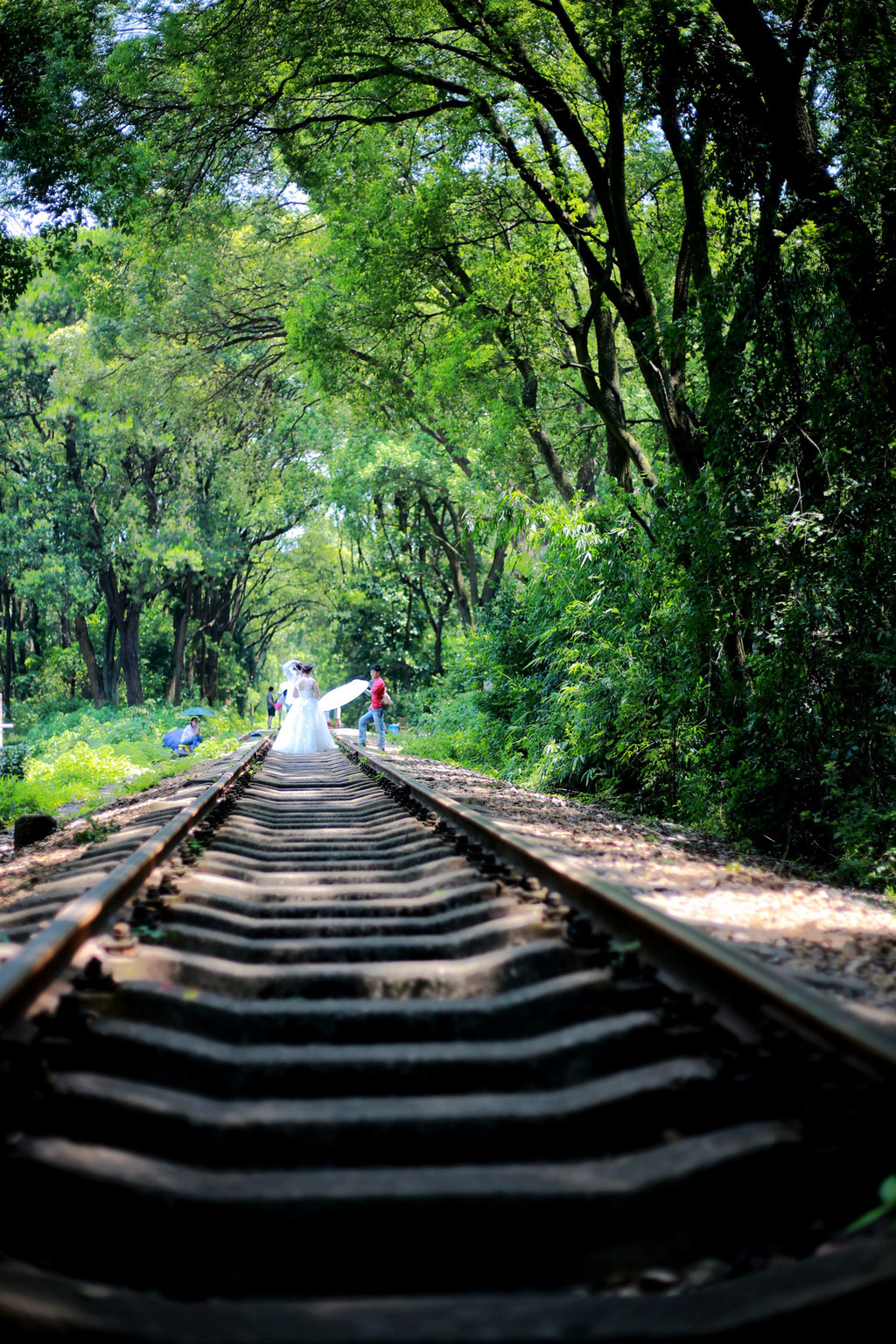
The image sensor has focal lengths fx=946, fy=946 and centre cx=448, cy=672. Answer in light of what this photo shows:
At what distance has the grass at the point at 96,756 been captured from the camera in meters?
12.5

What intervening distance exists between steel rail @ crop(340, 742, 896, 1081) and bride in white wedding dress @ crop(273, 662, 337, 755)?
14665 millimetres

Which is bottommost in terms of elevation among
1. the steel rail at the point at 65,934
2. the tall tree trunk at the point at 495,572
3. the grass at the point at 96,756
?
the grass at the point at 96,756

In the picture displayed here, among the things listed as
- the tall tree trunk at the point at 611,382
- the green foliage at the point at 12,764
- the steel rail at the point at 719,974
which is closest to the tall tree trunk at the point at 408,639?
the green foliage at the point at 12,764

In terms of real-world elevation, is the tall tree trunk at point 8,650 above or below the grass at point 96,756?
above

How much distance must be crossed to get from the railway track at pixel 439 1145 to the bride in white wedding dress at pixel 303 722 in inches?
609

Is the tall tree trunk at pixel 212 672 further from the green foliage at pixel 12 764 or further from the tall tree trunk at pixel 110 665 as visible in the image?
the green foliage at pixel 12 764

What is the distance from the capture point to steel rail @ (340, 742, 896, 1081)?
2.46 m

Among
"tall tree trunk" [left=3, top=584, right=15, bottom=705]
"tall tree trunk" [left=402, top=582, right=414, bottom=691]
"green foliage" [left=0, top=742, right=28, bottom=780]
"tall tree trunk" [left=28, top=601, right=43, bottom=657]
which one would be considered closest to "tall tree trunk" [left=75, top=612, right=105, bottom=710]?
"tall tree trunk" [left=3, top=584, right=15, bottom=705]

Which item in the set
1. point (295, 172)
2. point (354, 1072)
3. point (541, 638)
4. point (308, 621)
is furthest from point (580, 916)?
point (308, 621)

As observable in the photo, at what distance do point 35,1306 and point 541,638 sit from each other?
1184cm

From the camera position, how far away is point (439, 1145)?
248 centimetres

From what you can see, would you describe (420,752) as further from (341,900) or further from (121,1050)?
(121,1050)

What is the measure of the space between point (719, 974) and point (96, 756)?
16.7m

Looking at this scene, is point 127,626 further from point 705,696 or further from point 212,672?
point 705,696
